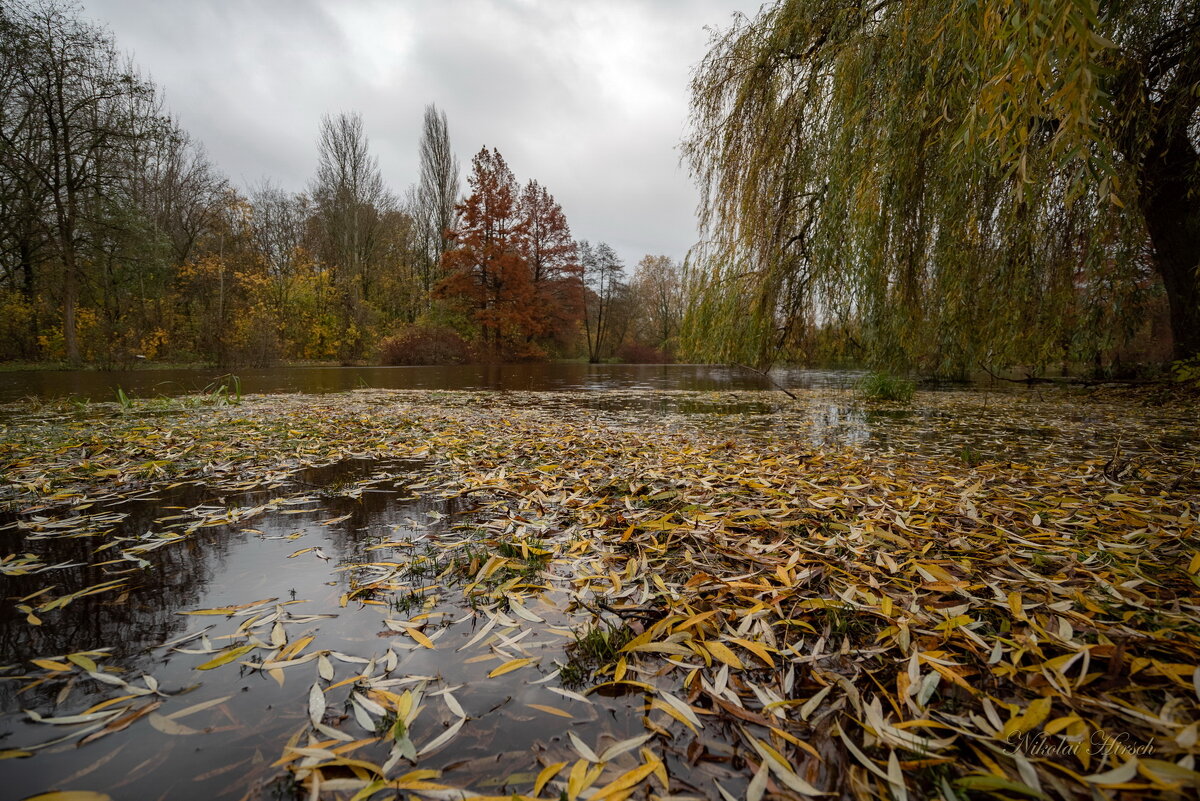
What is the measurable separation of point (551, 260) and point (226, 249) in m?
14.9

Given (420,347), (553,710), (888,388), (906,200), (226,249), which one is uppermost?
(226,249)

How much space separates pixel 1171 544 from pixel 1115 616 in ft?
2.61

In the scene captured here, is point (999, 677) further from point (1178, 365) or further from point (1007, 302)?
point (1178, 365)

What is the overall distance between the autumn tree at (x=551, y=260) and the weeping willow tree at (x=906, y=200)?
70.0 ft

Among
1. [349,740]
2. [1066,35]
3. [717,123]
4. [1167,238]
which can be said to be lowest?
[349,740]

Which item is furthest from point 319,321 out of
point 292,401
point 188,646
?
point 188,646

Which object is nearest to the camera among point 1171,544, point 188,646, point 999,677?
point 999,677

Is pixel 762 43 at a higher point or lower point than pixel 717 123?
higher

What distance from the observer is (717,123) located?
16.1 ft

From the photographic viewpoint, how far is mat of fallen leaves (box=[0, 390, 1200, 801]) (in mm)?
863

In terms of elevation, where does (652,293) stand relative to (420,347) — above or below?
above

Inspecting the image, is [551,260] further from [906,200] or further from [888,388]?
[906,200]

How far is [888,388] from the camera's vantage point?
6.95m

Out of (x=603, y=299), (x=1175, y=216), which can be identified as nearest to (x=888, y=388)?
(x=1175, y=216)
